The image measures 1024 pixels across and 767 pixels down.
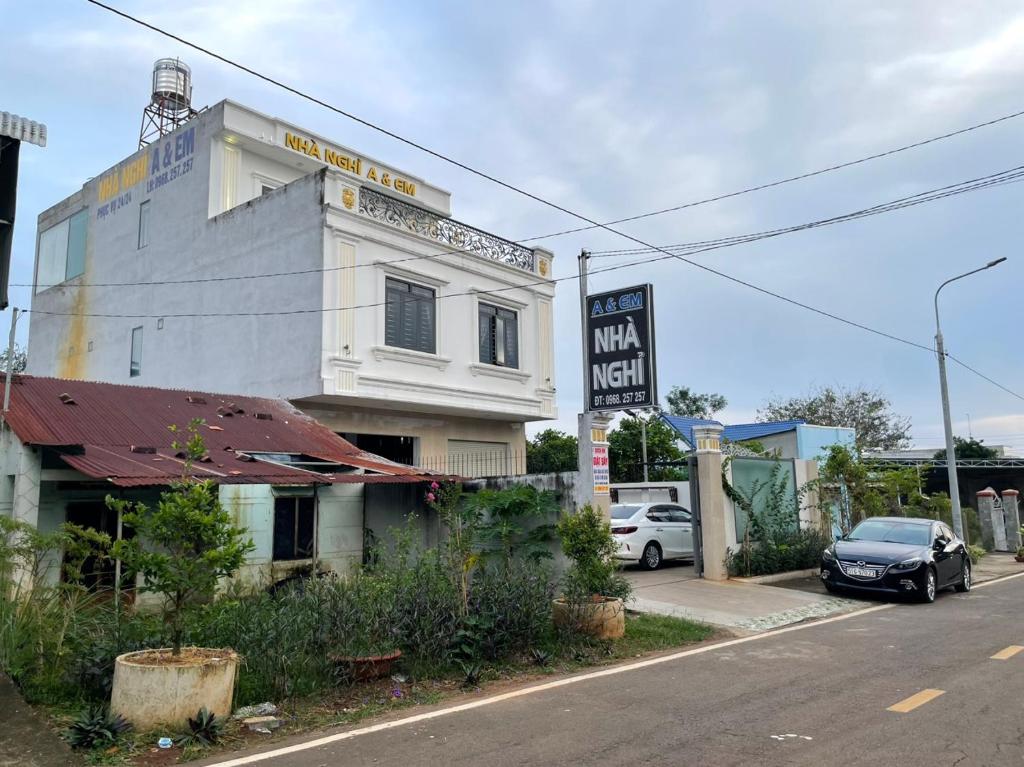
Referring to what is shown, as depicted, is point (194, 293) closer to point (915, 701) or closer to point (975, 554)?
point (915, 701)

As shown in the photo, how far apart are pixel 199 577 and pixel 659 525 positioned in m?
13.2

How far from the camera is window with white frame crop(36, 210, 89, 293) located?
23.7 metres

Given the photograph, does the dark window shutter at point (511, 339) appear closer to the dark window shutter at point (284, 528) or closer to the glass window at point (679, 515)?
the glass window at point (679, 515)

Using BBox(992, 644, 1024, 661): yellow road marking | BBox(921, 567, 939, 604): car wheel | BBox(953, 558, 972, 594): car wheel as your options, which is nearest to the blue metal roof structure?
BBox(953, 558, 972, 594): car wheel

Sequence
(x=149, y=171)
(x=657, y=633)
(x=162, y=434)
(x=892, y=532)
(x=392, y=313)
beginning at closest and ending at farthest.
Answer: (x=657, y=633)
(x=162, y=434)
(x=892, y=532)
(x=392, y=313)
(x=149, y=171)

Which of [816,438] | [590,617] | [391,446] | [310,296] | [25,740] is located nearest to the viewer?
[25,740]

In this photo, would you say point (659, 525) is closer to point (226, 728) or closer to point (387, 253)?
point (387, 253)

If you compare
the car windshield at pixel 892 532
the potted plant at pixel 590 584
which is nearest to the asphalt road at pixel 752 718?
the potted plant at pixel 590 584

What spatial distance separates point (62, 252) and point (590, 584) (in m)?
21.5

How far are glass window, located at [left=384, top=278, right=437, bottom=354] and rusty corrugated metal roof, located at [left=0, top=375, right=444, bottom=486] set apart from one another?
2.91m

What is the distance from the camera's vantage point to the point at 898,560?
46.4 feet

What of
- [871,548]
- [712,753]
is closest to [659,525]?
[871,548]

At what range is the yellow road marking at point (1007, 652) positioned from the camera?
9234 millimetres

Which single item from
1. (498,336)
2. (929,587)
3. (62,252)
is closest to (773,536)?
(929,587)
